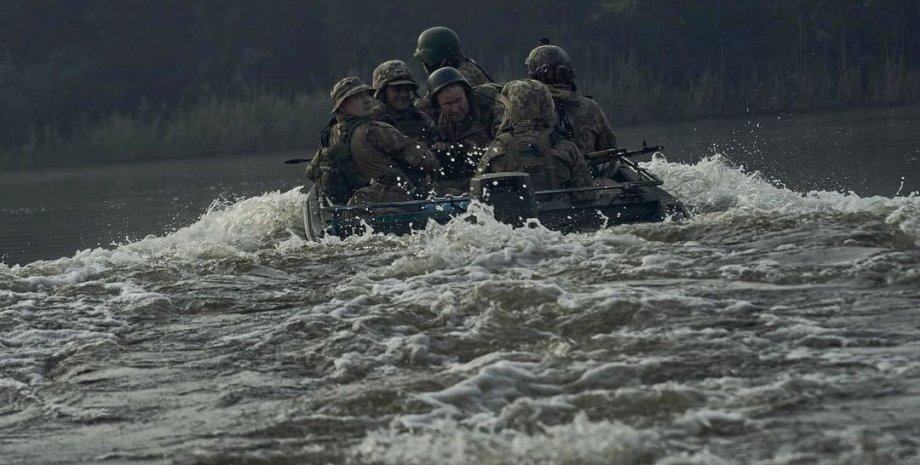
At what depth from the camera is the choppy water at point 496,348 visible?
7770 mm

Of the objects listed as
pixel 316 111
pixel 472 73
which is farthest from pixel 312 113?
pixel 472 73

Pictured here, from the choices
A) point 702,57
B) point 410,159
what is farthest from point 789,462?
point 702,57

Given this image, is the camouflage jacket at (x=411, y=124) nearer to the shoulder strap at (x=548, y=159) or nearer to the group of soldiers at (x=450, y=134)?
the group of soldiers at (x=450, y=134)

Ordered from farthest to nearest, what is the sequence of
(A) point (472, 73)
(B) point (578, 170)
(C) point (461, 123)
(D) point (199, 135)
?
1. (D) point (199, 135)
2. (A) point (472, 73)
3. (C) point (461, 123)
4. (B) point (578, 170)

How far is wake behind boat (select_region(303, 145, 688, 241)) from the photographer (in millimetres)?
14172

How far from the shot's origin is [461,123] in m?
16.5

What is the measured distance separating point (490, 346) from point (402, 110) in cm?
692

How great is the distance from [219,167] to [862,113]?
13.6 m

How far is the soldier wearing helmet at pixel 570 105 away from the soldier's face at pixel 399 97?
108 cm

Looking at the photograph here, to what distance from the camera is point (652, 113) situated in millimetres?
42844

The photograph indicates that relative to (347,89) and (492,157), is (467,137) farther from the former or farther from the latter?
(492,157)

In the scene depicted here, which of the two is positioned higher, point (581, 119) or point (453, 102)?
point (453, 102)

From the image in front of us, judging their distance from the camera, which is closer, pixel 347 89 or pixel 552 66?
pixel 347 89

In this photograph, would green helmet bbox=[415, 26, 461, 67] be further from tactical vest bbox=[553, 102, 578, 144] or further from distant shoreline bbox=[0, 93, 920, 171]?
distant shoreline bbox=[0, 93, 920, 171]
